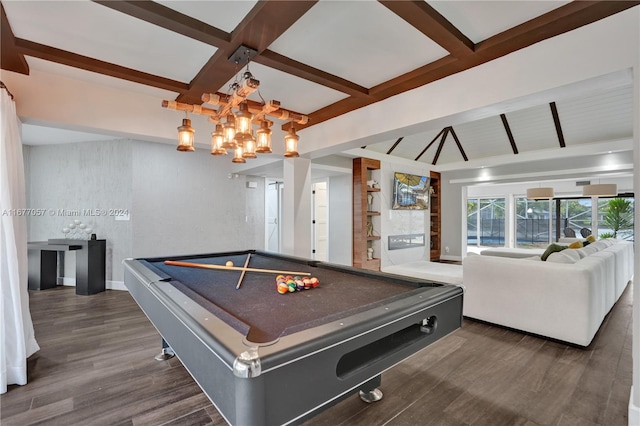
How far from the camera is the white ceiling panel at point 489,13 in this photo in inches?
67.9

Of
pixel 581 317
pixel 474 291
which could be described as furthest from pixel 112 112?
pixel 581 317

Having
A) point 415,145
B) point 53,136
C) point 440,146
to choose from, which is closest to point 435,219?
point 440,146

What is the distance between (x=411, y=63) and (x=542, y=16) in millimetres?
858

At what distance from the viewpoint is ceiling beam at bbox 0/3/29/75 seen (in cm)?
184

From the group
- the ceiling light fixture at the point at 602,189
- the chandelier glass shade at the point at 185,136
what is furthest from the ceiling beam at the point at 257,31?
the ceiling light fixture at the point at 602,189

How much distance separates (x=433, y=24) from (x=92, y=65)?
2.59 metres

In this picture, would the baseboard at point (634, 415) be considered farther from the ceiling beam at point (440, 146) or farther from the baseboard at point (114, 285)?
the baseboard at point (114, 285)

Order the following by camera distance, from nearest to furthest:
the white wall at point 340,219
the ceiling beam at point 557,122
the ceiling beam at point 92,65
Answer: the ceiling beam at point 92,65 < the ceiling beam at point 557,122 < the white wall at point 340,219

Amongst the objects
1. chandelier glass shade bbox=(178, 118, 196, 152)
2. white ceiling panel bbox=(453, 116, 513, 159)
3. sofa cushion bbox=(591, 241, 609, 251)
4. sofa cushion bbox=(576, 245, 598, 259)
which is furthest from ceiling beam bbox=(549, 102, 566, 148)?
chandelier glass shade bbox=(178, 118, 196, 152)

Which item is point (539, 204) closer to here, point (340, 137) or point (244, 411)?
point (340, 137)

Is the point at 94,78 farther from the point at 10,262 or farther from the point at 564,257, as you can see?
the point at 564,257

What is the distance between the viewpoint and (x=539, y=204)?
9.59 m

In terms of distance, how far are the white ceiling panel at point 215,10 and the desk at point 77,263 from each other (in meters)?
Answer: 4.34

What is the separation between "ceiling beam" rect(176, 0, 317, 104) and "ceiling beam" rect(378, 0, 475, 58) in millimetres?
496
